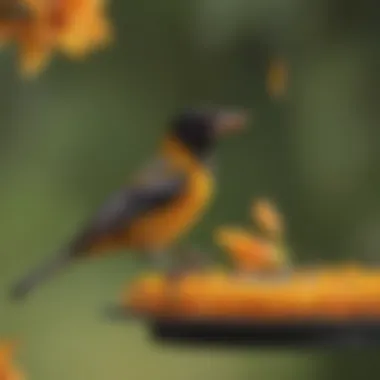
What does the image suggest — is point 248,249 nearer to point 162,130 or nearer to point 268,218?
point 268,218

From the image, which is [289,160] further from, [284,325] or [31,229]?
[31,229]

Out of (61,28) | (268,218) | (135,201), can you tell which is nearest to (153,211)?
(135,201)

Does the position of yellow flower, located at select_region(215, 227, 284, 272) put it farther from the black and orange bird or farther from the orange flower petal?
the orange flower petal

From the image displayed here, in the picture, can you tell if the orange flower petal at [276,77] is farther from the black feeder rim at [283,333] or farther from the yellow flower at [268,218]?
the black feeder rim at [283,333]

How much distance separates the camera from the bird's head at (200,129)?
1.06 m

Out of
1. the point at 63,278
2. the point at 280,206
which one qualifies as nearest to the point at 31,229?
the point at 63,278

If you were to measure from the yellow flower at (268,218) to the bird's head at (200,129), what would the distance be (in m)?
0.09

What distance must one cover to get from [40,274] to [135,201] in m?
0.14

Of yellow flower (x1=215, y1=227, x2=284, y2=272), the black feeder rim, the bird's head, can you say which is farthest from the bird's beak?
the black feeder rim

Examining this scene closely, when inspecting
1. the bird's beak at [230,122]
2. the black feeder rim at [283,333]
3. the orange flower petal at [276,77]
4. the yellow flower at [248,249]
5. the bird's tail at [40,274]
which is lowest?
the bird's tail at [40,274]

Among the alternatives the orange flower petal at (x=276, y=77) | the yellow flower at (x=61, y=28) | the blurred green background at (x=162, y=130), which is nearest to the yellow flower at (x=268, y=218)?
the blurred green background at (x=162, y=130)

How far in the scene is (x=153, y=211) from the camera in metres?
1.05

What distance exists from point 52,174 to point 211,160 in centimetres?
19

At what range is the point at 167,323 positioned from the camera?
1053 millimetres
